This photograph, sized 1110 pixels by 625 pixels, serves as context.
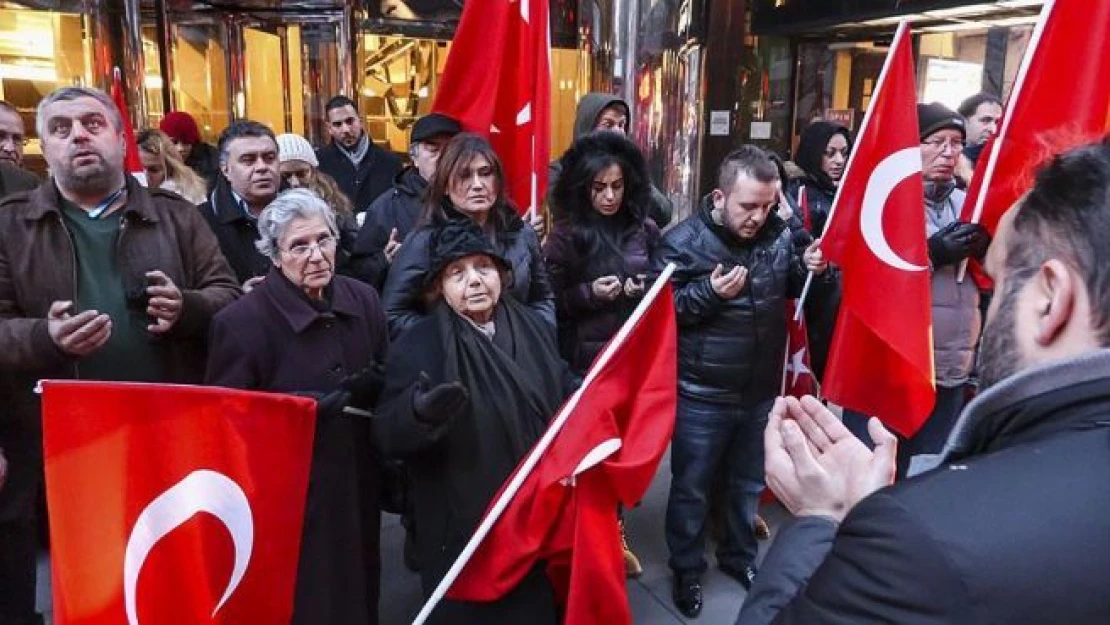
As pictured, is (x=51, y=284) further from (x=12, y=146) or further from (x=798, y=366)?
(x=798, y=366)

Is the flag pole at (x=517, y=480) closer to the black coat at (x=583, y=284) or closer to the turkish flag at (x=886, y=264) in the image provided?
the turkish flag at (x=886, y=264)

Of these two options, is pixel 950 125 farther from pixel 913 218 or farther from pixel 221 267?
pixel 221 267

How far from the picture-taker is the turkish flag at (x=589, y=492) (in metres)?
2.22

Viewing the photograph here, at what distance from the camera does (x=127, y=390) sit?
1977 mm

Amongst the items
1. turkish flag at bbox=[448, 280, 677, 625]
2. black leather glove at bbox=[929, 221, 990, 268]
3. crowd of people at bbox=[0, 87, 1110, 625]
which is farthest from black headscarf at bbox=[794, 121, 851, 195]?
turkish flag at bbox=[448, 280, 677, 625]

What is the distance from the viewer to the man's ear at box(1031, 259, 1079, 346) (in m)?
1.07

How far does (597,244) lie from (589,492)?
1.53m

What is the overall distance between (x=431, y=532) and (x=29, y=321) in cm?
127

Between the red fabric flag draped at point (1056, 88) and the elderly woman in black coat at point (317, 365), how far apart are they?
2.21 meters

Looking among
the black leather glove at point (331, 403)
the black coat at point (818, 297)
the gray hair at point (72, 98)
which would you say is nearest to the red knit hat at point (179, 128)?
the gray hair at point (72, 98)

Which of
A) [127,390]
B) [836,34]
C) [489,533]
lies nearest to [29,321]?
[127,390]

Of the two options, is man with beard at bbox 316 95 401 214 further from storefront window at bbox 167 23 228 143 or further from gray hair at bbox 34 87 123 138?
storefront window at bbox 167 23 228 143

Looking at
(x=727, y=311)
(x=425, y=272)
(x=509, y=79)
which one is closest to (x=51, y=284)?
(x=425, y=272)

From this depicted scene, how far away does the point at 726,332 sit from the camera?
3262 millimetres
